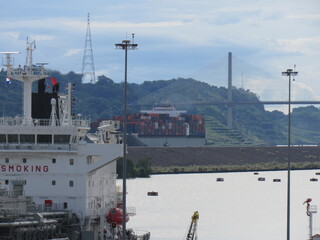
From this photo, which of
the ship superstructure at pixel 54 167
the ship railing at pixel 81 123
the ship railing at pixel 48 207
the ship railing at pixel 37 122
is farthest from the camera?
the ship railing at pixel 81 123

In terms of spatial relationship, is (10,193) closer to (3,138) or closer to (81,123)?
(3,138)

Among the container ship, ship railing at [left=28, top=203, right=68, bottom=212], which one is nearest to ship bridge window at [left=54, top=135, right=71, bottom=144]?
the container ship

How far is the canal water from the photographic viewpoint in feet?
219

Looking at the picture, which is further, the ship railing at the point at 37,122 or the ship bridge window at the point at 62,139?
the ship railing at the point at 37,122

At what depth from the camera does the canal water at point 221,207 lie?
66.8 m

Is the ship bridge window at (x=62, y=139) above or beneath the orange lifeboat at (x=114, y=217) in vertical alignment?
A: above

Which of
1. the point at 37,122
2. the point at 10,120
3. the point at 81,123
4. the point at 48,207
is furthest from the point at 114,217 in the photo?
the point at 10,120

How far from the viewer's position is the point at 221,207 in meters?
90.5

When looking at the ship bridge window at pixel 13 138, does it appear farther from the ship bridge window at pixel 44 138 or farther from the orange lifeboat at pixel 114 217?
the orange lifeboat at pixel 114 217

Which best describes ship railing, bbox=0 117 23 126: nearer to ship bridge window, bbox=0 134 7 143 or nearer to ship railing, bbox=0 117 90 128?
ship railing, bbox=0 117 90 128

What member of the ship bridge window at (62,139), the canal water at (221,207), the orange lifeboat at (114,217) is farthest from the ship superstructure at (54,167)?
the canal water at (221,207)

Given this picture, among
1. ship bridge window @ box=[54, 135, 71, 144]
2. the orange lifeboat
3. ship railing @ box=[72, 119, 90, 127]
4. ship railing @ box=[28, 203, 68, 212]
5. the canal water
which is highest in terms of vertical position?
ship railing @ box=[72, 119, 90, 127]

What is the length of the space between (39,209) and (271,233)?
3316cm

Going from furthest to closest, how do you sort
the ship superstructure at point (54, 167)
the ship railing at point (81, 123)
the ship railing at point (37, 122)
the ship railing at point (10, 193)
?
the ship railing at point (81, 123) < the ship railing at point (37, 122) < the ship superstructure at point (54, 167) < the ship railing at point (10, 193)
